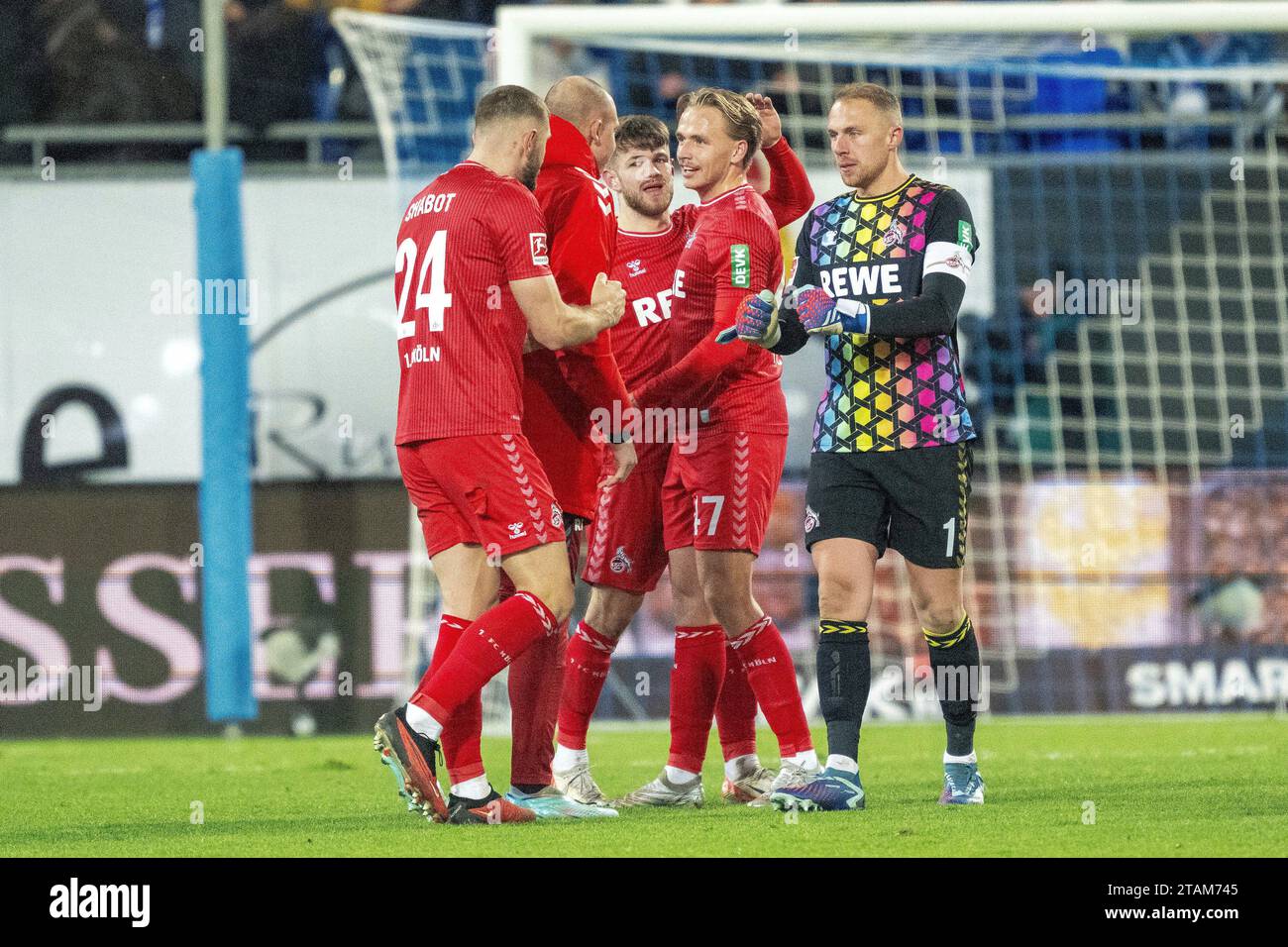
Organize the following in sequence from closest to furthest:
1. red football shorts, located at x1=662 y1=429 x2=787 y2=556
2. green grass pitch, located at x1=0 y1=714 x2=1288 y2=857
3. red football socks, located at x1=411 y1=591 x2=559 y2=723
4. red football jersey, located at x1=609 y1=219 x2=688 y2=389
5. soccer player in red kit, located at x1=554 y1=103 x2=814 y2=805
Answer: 1. green grass pitch, located at x1=0 y1=714 x2=1288 y2=857
2. red football socks, located at x1=411 y1=591 x2=559 y2=723
3. red football shorts, located at x1=662 y1=429 x2=787 y2=556
4. soccer player in red kit, located at x1=554 y1=103 x2=814 y2=805
5. red football jersey, located at x1=609 y1=219 x2=688 y2=389

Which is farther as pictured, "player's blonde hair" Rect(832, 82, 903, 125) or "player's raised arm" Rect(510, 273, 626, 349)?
"player's blonde hair" Rect(832, 82, 903, 125)

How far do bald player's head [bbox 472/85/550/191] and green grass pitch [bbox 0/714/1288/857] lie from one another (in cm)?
181

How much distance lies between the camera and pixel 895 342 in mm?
5125

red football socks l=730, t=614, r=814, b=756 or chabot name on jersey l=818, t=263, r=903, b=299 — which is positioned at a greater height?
chabot name on jersey l=818, t=263, r=903, b=299

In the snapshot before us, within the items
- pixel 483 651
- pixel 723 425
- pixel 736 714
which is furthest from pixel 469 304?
pixel 736 714

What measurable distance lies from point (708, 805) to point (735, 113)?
2099 millimetres

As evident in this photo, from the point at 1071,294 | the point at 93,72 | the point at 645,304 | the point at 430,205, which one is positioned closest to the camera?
the point at 430,205

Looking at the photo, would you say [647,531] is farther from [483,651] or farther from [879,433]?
[483,651]

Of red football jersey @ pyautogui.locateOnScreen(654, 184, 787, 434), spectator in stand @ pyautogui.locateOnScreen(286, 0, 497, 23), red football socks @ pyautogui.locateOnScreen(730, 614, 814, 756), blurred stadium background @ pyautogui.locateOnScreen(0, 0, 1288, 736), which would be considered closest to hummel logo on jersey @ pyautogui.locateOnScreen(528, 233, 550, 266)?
red football jersey @ pyautogui.locateOnScreen(654, 184, 787, 434)

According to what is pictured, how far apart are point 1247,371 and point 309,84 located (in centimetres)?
618

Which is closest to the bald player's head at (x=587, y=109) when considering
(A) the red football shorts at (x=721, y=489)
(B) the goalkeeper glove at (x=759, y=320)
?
(B) the goalkeeper glove at (x=759, y=320)

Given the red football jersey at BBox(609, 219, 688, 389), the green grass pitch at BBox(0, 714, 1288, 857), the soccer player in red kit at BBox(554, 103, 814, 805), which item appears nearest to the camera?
the green grass pitch at BBox(0, 714, 1288, 857)

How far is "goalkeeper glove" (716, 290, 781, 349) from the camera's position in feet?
16.4

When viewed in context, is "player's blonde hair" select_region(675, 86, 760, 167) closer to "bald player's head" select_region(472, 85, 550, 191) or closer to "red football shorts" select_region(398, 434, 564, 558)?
"bald player's head" select_region(472, 85, 550, 191)
